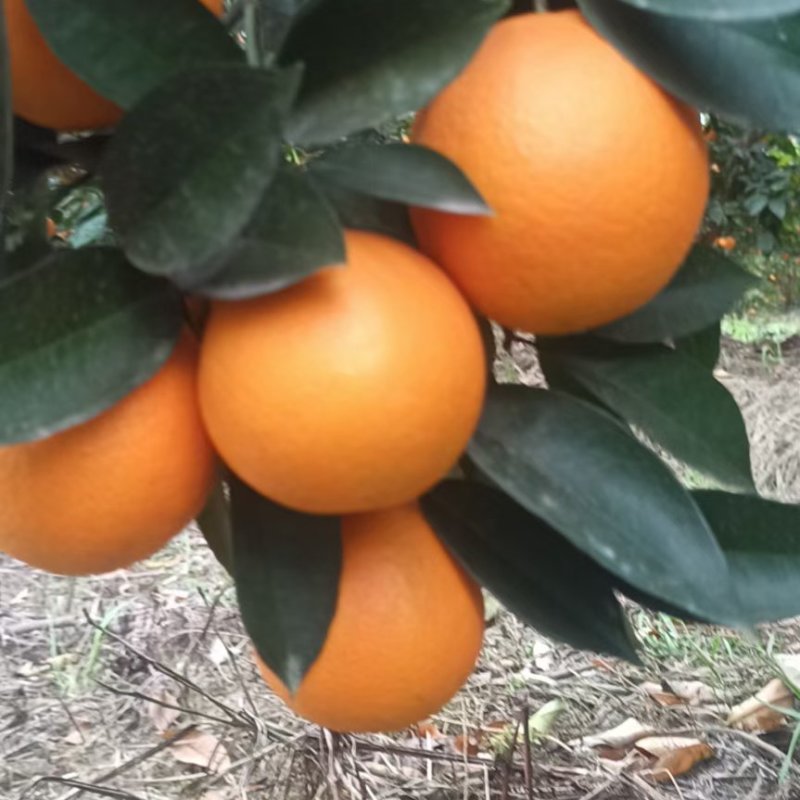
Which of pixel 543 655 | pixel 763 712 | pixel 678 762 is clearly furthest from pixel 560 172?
pixel 543 655

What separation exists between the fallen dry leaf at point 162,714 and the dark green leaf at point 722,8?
1.07 metres

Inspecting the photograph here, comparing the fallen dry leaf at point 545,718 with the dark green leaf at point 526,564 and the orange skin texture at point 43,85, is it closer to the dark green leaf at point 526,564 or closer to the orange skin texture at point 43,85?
the dark green leaf at point 526,564

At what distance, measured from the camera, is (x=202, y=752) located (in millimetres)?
1120

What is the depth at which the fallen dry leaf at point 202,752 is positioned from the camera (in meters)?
1.09

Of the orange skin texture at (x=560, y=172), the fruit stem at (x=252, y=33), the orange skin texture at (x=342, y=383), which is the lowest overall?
the orange skin texture at (x=342, y=383)

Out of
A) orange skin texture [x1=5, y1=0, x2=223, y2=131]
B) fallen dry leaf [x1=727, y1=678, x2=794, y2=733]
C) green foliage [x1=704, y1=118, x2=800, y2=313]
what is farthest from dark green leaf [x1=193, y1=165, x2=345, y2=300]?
green foliage [x1=704, y1=118, x2=800, y2=313]

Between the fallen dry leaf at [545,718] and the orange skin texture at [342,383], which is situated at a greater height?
the orange skin texture at [342,383]

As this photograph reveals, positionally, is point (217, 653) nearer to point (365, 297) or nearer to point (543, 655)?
point (543, 655)

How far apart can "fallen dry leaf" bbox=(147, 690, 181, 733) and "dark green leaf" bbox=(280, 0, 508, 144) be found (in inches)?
39.7

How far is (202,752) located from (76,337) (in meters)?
0.89

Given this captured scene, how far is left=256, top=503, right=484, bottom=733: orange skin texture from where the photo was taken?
0.42 m

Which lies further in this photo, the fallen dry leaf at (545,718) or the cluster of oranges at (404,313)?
the fallen dry leaf at (545,718)

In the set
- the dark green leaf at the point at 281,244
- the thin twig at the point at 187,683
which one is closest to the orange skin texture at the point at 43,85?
the dark green leaf at the point at 281,244

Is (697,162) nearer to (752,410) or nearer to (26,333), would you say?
(26,333)
